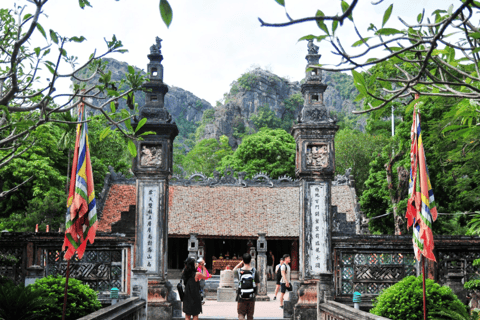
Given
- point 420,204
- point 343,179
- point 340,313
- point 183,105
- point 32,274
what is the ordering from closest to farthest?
point 340,313 < point 420,204 < point 32,274 < point 343,179 < point 183,105

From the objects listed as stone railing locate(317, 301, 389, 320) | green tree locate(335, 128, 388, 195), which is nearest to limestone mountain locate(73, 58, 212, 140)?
green tree locate(335, 128, 388, 195)

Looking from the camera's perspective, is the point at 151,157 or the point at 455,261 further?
the point at 151,157

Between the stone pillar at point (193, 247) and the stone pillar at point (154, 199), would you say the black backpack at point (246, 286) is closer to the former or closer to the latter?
the stone pillar at point (154, 199)

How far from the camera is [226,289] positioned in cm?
1631

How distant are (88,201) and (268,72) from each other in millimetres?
60952

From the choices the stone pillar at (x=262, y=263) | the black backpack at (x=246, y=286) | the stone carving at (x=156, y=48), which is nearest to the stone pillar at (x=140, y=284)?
the black backpack at (x=246, y=286)

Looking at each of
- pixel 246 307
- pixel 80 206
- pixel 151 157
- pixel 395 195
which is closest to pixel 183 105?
pixel 395 195

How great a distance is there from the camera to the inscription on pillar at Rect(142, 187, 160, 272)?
30.5 ft

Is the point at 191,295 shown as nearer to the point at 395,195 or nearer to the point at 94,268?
the point at 94,268

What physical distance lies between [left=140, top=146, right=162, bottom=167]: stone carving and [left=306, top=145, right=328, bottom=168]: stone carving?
296 cm

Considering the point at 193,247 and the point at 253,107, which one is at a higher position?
the point at 253,107

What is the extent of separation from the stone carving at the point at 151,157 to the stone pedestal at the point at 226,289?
7874 millimetres

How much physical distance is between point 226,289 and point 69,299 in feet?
33.5

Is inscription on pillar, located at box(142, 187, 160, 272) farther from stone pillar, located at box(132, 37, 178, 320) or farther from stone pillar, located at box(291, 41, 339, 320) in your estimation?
stone pillar, located at box(291, 41, 339, 320)
